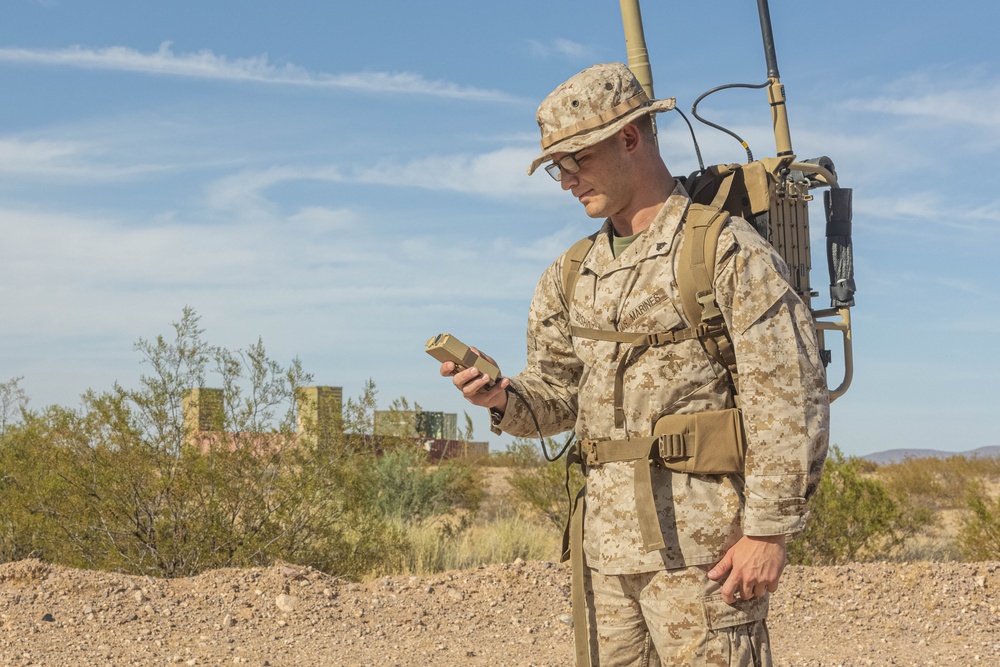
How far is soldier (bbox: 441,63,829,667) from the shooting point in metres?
2.79

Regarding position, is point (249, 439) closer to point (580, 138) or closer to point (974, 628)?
point (974, 628)

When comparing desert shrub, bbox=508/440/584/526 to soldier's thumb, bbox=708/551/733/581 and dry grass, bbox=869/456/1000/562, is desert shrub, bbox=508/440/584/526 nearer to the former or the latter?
dry grass, bbox=869/456/1000/562

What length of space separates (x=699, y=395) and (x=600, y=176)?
0.69 meters

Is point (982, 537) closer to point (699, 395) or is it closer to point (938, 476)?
point (699, 395)

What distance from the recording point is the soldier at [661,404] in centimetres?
279

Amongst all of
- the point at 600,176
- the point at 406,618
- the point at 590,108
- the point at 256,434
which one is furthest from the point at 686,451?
the point at 256,434

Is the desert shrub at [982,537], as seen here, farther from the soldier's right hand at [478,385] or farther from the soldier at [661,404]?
the soldier's right hand at [478,385]

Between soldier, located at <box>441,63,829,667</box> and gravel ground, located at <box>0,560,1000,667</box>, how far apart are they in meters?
3.43

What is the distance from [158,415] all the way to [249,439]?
2.42 feet

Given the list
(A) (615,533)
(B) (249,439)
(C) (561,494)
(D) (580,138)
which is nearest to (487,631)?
(B) (249,439)

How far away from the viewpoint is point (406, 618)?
22.5 feet

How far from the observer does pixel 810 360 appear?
285 cm

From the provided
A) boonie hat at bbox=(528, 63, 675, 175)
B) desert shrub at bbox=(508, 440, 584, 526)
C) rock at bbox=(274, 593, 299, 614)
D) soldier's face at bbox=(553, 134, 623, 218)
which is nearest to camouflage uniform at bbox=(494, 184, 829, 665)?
soldier's face at bbox=(553, 134, 623, 218)

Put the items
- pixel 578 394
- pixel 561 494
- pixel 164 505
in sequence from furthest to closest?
pixel 561 494 < pixel 164 505 < pixel 578 394
